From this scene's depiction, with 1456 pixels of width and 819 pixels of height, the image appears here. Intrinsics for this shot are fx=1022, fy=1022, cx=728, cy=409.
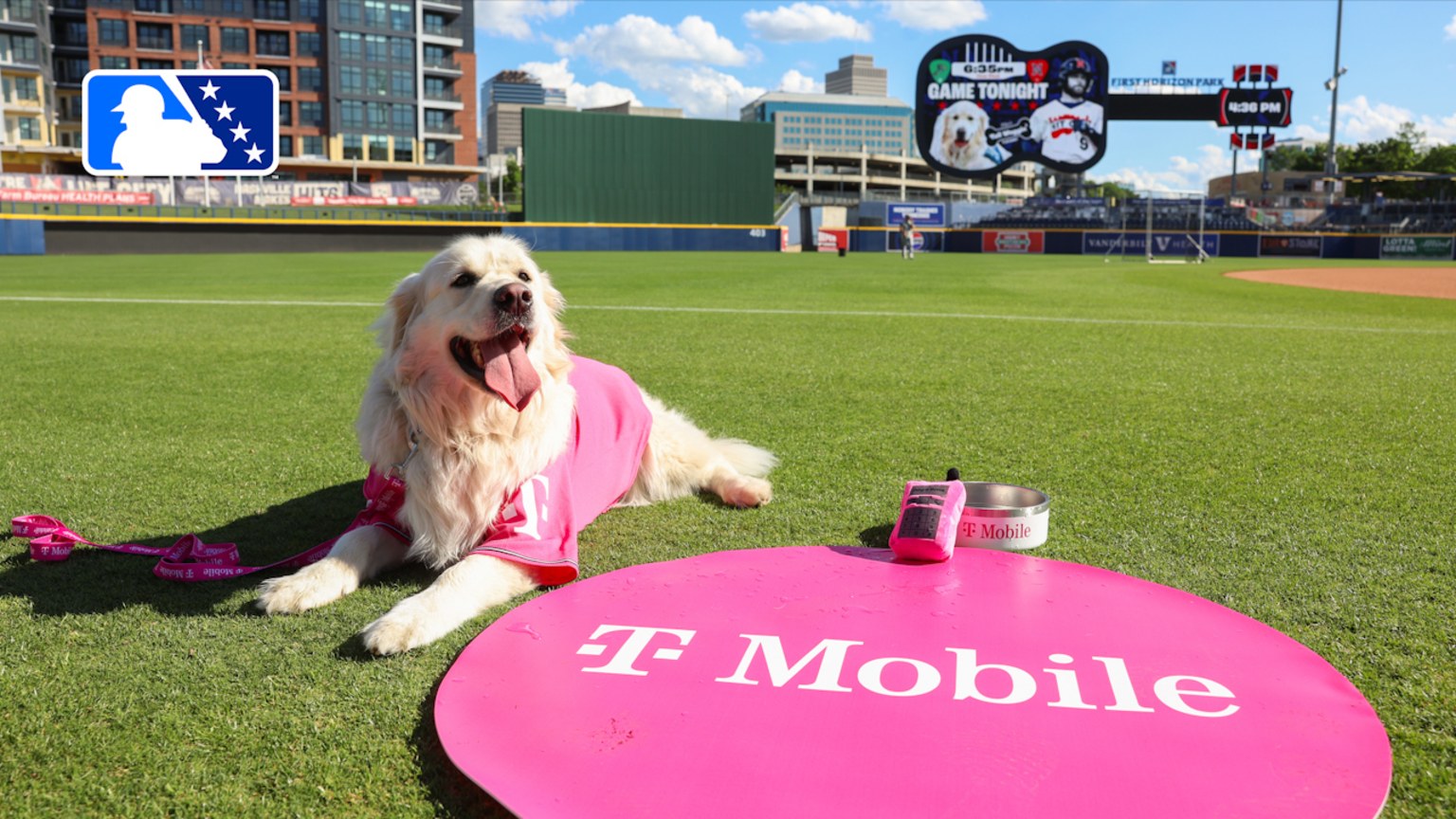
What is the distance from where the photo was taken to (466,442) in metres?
3.47

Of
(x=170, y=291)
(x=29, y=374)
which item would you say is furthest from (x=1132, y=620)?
(x=170, y=291)

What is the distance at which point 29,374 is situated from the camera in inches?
319

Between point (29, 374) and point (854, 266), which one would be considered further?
point (854, 266)

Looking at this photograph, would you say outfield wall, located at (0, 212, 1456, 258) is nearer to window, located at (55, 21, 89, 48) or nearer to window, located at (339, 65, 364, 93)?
window, located at (339, 65, 364, 93)

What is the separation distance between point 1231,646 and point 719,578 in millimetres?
1543

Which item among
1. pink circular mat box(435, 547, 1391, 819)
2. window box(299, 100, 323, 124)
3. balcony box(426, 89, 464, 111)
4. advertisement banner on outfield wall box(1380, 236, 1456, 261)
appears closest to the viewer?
pink circular mat box(435, 547, 1391, 819)

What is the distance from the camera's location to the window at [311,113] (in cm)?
8669

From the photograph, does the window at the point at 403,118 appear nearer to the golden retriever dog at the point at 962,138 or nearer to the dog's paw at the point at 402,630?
the golden retriever dog at the point at 962,138

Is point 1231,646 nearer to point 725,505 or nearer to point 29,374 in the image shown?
point 725,505

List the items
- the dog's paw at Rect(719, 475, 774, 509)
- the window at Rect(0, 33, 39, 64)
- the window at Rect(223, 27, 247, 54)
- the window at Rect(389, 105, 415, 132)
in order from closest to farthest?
the dog's paw at Rect(719, 475, 774, 509)
the window at Rect(0, 33, 39, 64)
the window at Rect(223, 27, 247, 54)
the window at Rect(389, 105, 415, 132)

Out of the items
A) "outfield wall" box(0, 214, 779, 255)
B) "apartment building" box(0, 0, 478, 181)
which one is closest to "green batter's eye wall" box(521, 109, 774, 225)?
"outfield wall" box(0, 214, 779, 255)

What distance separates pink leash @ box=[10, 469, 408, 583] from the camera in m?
3.43

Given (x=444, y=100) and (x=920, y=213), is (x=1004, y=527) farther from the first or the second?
(x=444, y=100)

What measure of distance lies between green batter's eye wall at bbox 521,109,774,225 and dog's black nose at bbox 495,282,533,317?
5209 centimetres
